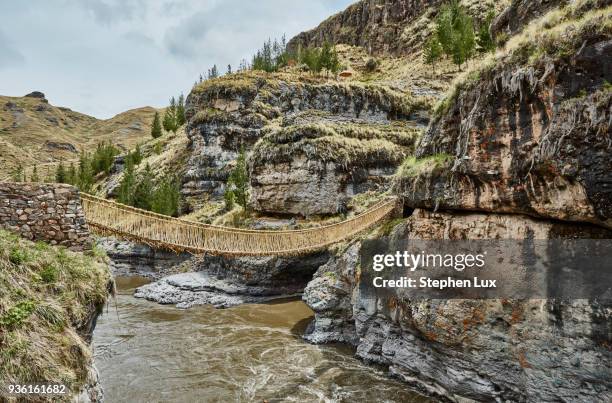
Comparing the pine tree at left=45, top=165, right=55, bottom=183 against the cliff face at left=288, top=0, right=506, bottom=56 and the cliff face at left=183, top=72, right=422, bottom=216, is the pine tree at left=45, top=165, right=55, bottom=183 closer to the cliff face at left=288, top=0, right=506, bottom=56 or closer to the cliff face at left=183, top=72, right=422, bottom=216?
the cliff face at left=183, top=72, right=422, bottom=216

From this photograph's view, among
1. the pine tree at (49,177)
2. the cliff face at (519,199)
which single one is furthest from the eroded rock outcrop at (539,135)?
the pine tree at (49,177)

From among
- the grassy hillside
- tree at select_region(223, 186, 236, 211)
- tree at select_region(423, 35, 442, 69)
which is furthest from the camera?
the grassy hillside

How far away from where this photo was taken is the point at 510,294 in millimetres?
6848

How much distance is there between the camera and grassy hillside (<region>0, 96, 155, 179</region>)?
75588 millimetres

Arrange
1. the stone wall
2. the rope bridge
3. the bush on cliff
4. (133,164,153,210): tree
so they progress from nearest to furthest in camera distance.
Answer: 1. the bush on cliff
2. the stone wall
3. the rope bridge
4. (133,164,153,210): tree

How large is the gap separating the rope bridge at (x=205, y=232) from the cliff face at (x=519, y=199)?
9.50ft

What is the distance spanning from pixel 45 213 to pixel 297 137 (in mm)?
16036

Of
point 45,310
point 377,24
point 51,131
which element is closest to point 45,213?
point 45,310

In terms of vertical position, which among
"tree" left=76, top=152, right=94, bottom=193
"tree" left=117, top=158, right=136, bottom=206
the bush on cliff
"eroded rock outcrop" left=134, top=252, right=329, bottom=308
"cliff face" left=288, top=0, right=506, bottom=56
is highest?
"cliff face" left=288, top=0, right=506, bottom=56

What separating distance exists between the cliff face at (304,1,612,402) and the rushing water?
1350mm

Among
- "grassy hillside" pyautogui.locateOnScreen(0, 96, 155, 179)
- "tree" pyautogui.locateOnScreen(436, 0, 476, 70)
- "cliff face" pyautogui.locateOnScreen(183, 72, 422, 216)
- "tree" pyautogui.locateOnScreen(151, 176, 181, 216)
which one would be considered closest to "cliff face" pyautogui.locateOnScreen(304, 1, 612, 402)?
"cliff face" pyautogui.locateOnScreen(183, 72, 422, 216)

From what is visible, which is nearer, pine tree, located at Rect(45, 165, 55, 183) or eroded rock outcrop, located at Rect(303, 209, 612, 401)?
eroded rock outcrop, located at Rect(303, 209, 612, 401)

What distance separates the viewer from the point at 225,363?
10391 mm

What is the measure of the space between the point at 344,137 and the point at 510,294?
1562cm
